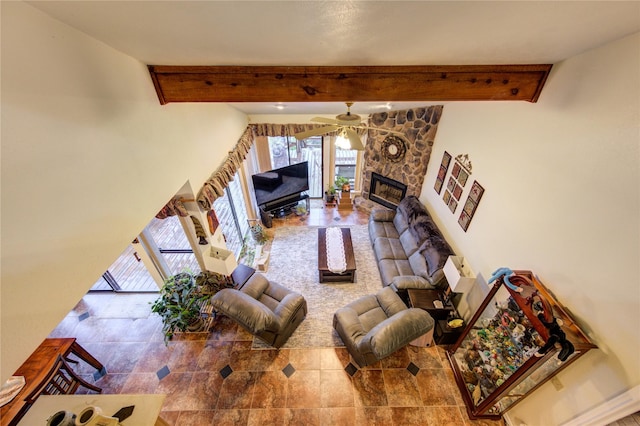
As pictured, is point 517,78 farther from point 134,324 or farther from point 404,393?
point 134,324

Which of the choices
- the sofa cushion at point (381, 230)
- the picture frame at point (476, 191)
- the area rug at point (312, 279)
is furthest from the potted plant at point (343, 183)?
the picture frame at point (476, 191)

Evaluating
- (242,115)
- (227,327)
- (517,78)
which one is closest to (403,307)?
(227,327)

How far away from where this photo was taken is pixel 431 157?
458 centimetres

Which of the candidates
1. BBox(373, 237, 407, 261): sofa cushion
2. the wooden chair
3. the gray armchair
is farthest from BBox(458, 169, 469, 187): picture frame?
the wooden chair

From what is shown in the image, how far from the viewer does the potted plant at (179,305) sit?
315cm

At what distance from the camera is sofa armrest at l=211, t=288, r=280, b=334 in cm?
280

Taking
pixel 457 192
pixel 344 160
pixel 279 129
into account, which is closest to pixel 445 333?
pixel 457 192

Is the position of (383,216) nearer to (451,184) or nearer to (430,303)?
(451,184)

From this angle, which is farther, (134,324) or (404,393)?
(134,324)

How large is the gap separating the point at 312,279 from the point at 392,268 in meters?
1.41

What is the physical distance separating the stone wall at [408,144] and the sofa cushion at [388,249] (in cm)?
123

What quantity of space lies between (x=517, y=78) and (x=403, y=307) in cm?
281

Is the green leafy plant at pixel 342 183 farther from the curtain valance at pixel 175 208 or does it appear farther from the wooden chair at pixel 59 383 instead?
the wooden chair at pixel 59 383

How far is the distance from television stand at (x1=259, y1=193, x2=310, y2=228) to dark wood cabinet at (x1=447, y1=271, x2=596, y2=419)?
402 cm
